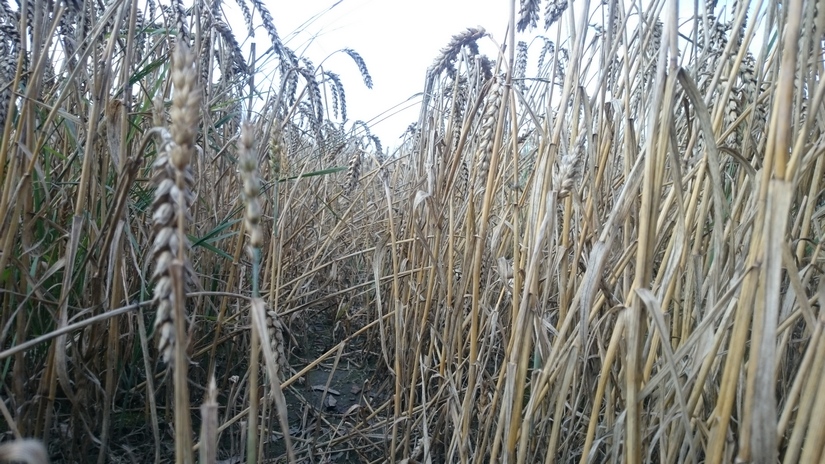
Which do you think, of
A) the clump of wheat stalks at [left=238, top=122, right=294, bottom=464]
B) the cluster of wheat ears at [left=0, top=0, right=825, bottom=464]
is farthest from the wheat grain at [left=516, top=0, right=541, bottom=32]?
the clump of wheat stalks at [left=238, top=122, right=294, bottom=464]

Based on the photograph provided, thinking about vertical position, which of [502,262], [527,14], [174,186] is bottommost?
[502,262]

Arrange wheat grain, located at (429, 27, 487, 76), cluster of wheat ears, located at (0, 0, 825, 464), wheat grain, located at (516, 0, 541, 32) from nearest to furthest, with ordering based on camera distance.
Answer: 1. cluster of wheat ears, located at (0, 0, 825, 464)
2. wheat grain, located at (516, 0, 541, 32)
3. wheat grain, located at (429, 27, 487, 76)

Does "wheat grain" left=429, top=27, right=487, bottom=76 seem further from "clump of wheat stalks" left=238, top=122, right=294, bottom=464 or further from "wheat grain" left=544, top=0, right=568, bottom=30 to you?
"clump of wheat stalks" left=238, top=122, right=294, bottom=464

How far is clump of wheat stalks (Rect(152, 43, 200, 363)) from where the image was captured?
14.5 inches

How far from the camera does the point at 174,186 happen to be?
1.30ft

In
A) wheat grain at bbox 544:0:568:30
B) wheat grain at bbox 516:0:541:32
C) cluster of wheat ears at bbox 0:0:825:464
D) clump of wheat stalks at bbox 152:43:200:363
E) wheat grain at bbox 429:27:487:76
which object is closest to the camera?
clump of wheat stalks at bbox 152:43:200:363

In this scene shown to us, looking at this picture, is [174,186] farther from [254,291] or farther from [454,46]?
[454,46]

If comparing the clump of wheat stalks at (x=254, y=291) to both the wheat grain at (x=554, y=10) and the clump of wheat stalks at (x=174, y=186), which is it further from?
the wheat grain at (x=554, y=10)

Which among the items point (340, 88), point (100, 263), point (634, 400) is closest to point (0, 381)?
point (100, 263)

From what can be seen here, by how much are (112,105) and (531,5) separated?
32.0 inches

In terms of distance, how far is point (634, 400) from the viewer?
0.65 metres

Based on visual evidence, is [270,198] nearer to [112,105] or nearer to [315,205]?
[315,205]

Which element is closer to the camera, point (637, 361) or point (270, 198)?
point (637, 361)

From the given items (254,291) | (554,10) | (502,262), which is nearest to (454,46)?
(554,10)
